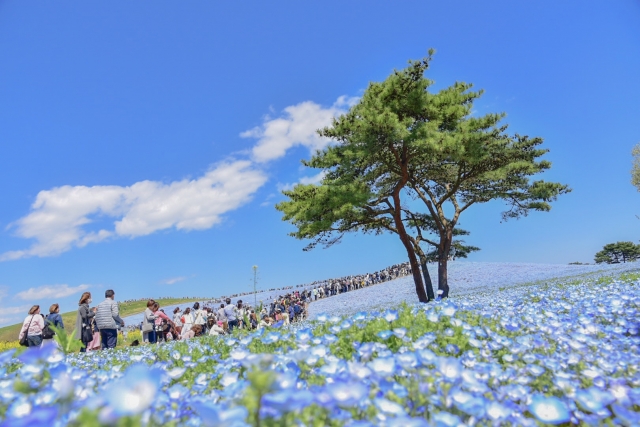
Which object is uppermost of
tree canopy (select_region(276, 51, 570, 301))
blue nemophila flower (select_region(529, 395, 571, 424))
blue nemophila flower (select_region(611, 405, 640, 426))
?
tree canopy (select_region(276, 51, 570, 301))

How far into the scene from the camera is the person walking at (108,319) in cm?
962

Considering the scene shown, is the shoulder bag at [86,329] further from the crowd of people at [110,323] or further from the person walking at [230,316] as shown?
the person walking at [230,316]

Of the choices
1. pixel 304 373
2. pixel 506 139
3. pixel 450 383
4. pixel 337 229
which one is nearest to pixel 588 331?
pixel 450 383

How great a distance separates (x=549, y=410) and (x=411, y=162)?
Result: 627 inches

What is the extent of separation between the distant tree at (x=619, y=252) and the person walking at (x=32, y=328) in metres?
55.6

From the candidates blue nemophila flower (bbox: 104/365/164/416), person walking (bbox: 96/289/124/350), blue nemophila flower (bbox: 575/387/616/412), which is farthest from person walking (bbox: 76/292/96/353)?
blue nemophila flower (bbox: 575/387/616/412)

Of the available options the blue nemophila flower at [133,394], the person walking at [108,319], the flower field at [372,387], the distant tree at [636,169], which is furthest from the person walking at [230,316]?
the distant tree at [636,169]

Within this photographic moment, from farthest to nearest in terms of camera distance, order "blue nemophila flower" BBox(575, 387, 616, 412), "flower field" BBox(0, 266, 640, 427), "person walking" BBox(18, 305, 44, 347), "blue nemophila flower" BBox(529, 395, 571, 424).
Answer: "person walking" BBox(18, 305, 44, 347) < "blue nemophila flower" BBox(575, 387, 616, 412) < "blue nemophila flower" BBox(529, 395, 571, 424) < "flower field" BBox(0, 266, 640, 427)

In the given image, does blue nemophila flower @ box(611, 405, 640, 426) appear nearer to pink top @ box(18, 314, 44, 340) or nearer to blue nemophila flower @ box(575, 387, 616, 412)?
blue nemophila flower @ box(575, 387, 616, 412)

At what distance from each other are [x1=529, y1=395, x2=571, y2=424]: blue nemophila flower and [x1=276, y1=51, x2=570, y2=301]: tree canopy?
1291 cm

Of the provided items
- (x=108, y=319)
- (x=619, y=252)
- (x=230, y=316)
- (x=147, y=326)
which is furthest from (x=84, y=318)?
(x=619, y=252)

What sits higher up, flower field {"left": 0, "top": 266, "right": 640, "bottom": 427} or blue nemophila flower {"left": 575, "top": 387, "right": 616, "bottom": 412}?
flower field {"left": 0, "top": 266, "right": 640, "bottom": 427}

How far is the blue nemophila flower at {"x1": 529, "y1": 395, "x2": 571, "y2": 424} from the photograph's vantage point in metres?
1.55

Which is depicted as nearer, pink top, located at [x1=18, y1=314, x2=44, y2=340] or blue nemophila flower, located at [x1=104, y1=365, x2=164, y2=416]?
blue nemophila flower, located at [x1=104, y1=365, x2=164, y2=416]
